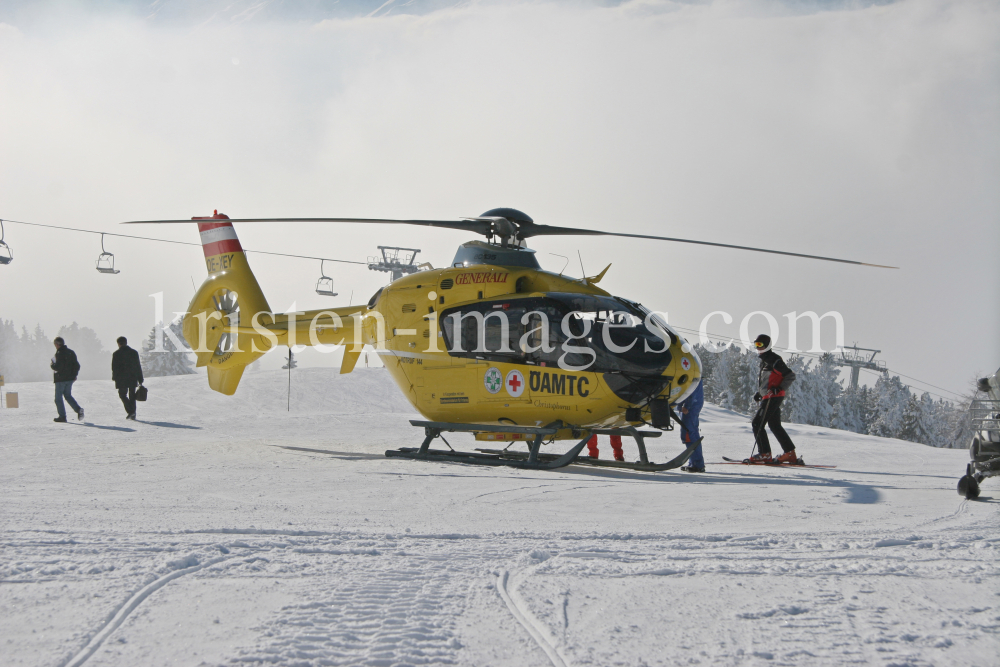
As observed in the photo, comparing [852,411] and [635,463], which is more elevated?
[635,463]

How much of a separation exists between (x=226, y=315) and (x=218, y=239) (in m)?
1.51

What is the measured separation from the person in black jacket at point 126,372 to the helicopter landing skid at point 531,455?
6434mm

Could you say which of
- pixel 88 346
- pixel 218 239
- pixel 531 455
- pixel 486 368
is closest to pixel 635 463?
pixel 531 455

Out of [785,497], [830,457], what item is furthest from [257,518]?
[830,457]

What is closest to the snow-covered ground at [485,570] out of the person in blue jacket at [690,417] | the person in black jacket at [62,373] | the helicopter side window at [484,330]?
the person in blue jacket at [690,417]

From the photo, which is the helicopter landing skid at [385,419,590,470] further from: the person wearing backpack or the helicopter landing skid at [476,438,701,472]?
the person wearing backpack

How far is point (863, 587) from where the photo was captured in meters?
2.94

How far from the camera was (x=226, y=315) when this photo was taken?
41.5 feet

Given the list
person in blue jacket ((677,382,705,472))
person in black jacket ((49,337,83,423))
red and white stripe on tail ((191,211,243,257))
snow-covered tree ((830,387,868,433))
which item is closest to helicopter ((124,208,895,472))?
person in blue jacket ((677,382,705,472))

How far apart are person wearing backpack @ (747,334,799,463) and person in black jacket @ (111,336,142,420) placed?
10.7m

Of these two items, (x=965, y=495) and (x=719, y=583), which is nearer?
(x=719, y=583)

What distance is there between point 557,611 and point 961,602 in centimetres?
167

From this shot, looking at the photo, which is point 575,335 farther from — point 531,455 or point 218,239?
point 218,239

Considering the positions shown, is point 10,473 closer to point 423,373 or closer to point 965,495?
point 423,373
